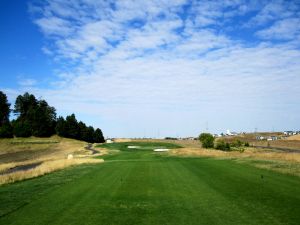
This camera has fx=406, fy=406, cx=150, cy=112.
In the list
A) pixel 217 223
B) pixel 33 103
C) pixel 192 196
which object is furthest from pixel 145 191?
pixel 33 103

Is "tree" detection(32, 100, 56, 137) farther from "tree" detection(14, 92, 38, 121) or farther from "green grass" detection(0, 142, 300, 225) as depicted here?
"green grass" detection(0, 142, 300, 225)

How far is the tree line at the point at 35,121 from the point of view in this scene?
157625 mm

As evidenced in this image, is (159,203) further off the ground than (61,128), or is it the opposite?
(61,128)

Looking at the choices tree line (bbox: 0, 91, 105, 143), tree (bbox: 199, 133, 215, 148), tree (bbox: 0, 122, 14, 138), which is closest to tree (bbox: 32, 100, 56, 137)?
tree line (bbox: 0, 91, 105, 143)

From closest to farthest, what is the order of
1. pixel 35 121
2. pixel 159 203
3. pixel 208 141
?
1. pixel 159 203
2. pixel 208 141
3. pixel 35 121

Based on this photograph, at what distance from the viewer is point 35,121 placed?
168m

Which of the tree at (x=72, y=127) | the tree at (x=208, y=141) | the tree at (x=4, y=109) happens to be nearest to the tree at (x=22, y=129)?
the tree at (x=72, y=127)

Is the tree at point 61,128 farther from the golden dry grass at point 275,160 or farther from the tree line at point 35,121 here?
the golden dry grass at point 275,160

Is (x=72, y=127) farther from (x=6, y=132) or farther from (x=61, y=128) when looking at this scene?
(x=6, y=132)

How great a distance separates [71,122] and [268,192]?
166m

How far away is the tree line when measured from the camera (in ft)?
517

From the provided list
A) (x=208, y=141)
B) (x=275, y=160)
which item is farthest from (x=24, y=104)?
(x=275, y=160)

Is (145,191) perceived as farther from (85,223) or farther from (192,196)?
(85,223)

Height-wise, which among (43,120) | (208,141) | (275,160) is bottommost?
(275,160)
